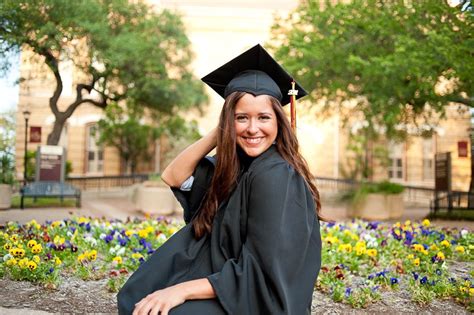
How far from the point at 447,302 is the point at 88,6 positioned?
805cm

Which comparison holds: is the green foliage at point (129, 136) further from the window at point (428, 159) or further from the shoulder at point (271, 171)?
the shoulder at point (271, 171)

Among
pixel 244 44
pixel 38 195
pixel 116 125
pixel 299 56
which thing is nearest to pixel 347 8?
pixel 299 56

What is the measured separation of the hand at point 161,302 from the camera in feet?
5.30

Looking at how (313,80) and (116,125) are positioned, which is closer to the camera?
(313,80)

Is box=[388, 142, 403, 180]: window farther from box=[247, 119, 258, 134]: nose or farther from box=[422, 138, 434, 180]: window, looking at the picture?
box=[247, 119, 258, 134]: nose

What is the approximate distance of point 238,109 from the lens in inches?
74.5

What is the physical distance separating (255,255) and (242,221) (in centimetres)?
17

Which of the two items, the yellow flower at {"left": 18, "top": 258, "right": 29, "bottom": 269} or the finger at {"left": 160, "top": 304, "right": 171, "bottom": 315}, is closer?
the finger at {"left": 160, "top": 304, "right": 171, "bottom": 315}

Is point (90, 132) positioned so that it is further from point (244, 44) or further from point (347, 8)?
point (347, 8)

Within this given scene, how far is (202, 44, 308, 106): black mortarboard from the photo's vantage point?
1916 mm

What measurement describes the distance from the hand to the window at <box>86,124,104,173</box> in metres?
18.0

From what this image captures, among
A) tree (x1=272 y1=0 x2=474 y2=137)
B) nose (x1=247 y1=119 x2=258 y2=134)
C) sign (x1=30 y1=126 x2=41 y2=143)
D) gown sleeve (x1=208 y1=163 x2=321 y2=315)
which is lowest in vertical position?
gown sleeve (x1=208 y1=163 x2=321 y2=315)

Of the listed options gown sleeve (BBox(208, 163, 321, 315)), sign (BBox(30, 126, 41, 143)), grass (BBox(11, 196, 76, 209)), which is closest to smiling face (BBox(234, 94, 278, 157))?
gown sleeve (BBox(208, 163, 321, 315))

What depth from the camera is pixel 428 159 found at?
18969 mm
